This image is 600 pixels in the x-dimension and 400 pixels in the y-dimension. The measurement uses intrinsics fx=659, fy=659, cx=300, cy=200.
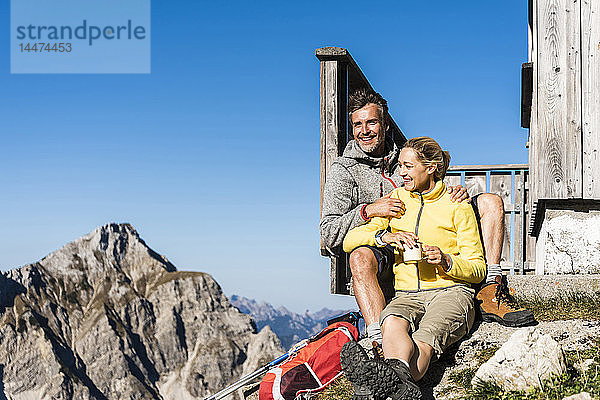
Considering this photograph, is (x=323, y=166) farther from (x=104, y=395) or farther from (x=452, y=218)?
(x=104, y=395)

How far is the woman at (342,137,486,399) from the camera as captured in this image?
4.41 metres

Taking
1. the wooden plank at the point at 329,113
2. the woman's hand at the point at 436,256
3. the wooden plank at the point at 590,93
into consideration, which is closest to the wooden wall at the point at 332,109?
the wooden plank at the point at 329,113

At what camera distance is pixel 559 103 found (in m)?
6.67

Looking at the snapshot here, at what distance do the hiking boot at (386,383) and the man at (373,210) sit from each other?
916 millimetres

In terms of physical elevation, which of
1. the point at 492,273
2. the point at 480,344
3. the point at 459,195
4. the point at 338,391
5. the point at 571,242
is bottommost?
the point at 338,391

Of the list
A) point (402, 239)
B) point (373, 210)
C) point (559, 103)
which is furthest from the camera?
point (559, 103)

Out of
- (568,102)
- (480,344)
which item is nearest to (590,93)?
(568,102)

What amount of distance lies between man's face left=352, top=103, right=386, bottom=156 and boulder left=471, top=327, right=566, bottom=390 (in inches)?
91.2

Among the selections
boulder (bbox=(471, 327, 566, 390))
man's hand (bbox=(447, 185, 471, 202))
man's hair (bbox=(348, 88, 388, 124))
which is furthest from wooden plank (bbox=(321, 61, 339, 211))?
boulder (bbox=(471, 327, 566, 390))

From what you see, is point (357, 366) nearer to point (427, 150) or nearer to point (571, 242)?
point (427, 150)

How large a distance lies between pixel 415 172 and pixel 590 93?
106 inches

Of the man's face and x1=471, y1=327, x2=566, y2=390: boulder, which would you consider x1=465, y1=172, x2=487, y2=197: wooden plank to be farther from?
x1=471, y1=327, x2=566, y2=390: boulder

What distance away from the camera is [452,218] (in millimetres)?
4895

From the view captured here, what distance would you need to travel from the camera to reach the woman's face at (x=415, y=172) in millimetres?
4973
